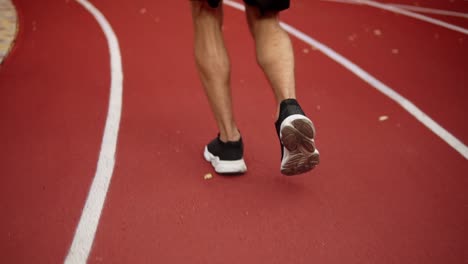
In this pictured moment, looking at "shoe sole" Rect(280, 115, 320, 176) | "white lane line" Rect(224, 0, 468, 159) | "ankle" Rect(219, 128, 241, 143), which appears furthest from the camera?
"white lane line" Rect(224, 0, 468, 159)

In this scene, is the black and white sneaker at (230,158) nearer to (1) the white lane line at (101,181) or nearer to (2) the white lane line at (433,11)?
(1) the white lane line at (101,181)

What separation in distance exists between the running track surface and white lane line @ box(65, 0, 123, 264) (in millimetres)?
42

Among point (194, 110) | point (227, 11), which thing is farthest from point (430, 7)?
point (194, 110)

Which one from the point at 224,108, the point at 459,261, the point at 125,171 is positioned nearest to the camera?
the point at 459,261

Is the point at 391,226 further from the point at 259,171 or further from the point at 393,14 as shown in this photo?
the point at 393,14

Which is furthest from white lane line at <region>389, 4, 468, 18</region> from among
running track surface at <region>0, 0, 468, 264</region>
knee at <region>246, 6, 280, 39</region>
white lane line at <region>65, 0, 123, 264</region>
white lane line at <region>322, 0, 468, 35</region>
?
knee at <region>246, 6, 280, 39</region>

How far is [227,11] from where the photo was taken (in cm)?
670

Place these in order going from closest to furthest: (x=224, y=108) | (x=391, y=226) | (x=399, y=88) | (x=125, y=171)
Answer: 1. (x=391, y=226)
2. (x=224, y=108)
3. (x=125, y=171)
4. (x=399, y=88)

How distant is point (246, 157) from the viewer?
10.5 feet

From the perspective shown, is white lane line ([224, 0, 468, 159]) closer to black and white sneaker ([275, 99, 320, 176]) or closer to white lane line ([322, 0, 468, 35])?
black and white sneaker ([275, 99, 320, 176])

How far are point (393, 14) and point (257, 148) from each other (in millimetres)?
4316

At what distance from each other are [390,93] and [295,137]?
85.7 inches

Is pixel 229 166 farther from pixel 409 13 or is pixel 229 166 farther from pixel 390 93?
pixel 409 13

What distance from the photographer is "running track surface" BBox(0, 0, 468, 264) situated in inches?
94.5
